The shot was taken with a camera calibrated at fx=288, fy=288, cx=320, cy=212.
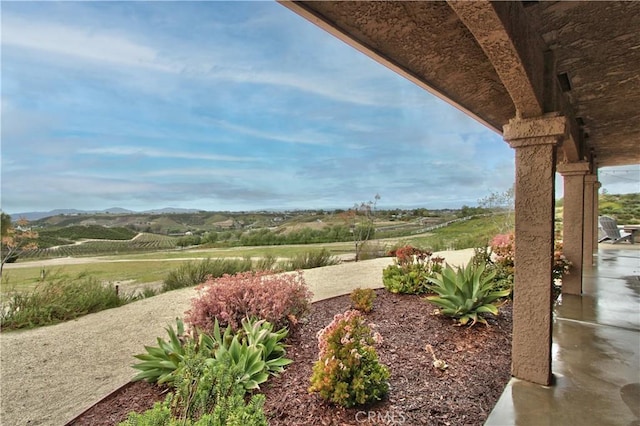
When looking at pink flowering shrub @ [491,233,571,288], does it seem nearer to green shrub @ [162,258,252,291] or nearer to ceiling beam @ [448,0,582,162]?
ceiling beam @ [448,0,582,162]

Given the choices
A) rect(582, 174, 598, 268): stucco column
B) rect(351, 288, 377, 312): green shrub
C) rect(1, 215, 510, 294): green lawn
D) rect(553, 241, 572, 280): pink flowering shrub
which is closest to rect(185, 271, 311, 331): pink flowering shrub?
rect(351, 288, 377, 312): green shrub

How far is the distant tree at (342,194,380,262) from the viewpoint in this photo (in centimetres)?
938

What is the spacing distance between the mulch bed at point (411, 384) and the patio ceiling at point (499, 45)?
2.14m

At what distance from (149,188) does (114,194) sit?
0.70 metres

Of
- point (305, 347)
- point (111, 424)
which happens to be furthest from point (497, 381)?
point (111, 424)

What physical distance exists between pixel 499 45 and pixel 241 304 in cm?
301

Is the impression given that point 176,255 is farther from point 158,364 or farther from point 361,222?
point 361,222

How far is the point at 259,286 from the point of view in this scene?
3.20 m

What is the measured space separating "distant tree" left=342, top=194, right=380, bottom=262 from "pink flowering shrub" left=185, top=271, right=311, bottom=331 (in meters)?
6.40

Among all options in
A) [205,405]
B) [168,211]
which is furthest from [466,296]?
[168,211]

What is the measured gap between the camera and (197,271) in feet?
20.7

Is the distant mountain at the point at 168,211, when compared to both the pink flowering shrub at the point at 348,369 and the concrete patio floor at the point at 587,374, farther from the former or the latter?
the concrete patio floor at the point at 587,374

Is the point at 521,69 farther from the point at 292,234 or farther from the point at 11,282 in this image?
the point at 292,234

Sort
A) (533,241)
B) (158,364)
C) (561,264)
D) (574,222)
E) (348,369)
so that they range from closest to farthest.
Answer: (348,369)
(533,241)
(158,364)
(561,264)
(574,222)
